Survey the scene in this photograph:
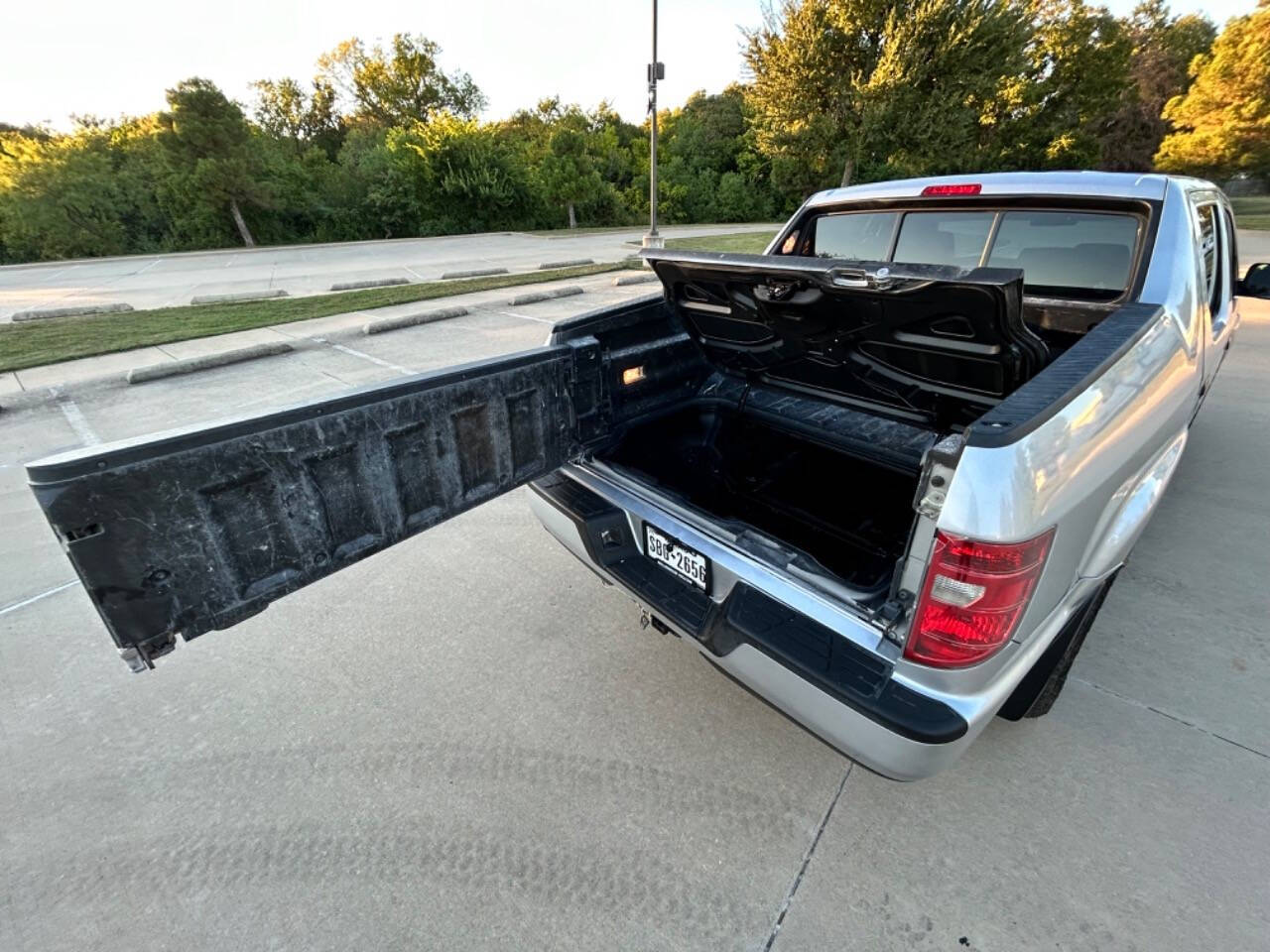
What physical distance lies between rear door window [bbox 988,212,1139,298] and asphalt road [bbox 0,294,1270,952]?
150 centimetres

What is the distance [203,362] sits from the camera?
6.55m

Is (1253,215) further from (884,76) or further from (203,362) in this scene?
(203,362)

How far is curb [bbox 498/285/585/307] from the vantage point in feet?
31.3

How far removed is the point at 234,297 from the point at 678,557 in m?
12.3

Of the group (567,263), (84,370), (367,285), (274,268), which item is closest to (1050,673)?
(84,370)

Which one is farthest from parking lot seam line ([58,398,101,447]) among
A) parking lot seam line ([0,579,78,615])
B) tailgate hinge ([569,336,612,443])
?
tailgate hinge ([569,336,612,443])

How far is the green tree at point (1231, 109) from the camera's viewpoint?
→ 21172 mm

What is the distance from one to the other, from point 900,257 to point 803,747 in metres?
2.50

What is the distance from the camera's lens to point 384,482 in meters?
1.77

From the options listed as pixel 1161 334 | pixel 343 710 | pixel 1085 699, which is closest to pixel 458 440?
pixel 343 710

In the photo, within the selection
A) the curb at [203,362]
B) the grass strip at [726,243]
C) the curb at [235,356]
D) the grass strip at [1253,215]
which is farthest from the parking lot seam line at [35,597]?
the grass strip at [1253,215]

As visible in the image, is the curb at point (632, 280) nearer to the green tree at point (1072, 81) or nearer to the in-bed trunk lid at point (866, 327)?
the in-bed trunk lid at point (866, 327)

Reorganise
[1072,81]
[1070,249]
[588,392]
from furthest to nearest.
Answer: [1072,81] → [1070,249] → [588,392]

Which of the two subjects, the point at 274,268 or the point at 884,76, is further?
the point at 884,76
